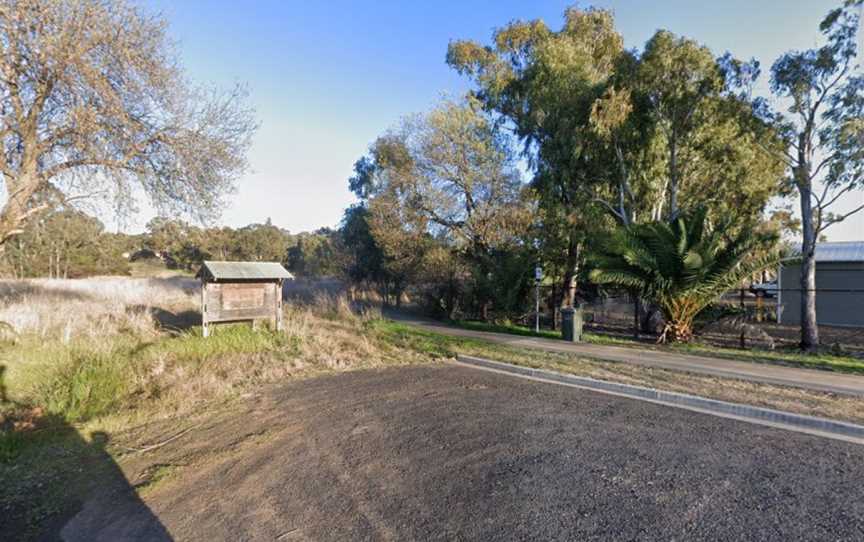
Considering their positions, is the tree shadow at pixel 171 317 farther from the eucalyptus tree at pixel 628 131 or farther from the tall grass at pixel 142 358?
the eucalyptus tree at pixel 628 131

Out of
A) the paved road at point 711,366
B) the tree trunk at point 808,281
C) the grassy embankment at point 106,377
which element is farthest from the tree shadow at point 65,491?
the tree trunk at point 808,281

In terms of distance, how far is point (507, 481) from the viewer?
3.99 meters

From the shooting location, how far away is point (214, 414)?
613 cm

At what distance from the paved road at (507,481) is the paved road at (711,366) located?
298 cm

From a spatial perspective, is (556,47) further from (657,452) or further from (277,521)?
Result: (277,521)

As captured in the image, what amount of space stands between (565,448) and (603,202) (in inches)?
477

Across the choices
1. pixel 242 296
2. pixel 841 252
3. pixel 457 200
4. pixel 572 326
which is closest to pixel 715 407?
pixel 572 326

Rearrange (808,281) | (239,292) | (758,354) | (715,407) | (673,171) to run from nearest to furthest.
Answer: (715,407), (758,354), (239,292), (808,281), (673,171)

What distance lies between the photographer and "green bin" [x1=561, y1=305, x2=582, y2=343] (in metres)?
12.4

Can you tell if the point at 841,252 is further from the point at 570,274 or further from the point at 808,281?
the point at 570,274

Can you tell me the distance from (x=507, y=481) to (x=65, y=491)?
4365mm

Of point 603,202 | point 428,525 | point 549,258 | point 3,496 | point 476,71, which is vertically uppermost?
point 476,71

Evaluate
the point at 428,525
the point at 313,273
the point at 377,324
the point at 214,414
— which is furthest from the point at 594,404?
the point at 313,273

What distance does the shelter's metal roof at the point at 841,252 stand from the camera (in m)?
17.7
